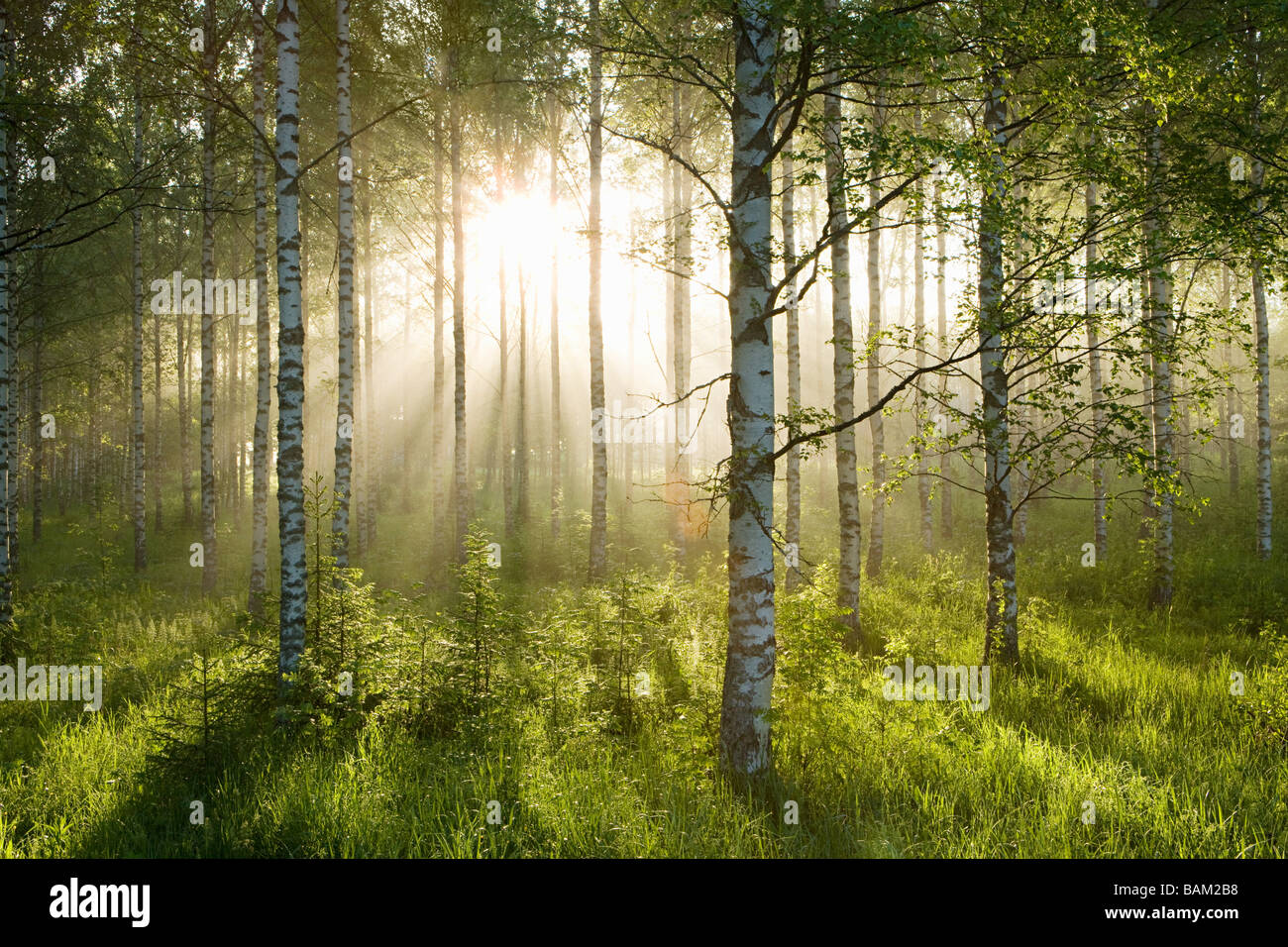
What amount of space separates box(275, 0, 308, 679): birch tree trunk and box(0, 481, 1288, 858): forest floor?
0.38m

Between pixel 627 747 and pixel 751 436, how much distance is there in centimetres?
300

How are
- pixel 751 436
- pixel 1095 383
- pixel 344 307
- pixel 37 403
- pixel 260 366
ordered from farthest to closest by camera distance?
pixel 37 403 < pixel 1095 383 < pixel 260 366 < pixel 344 307 < pixel 751 436

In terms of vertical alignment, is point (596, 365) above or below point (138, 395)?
above

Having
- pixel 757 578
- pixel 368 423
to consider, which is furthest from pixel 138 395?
pixel 757 578

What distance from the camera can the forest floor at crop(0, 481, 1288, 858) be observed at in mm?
4113

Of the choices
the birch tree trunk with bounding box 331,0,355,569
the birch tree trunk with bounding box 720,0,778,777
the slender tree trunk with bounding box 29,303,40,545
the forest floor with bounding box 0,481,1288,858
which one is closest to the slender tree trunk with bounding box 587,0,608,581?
the forest floor with bounding box 0,481,1288,858

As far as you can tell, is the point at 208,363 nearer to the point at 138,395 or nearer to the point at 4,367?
the point at 4,367

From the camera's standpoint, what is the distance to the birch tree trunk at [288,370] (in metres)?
6.64

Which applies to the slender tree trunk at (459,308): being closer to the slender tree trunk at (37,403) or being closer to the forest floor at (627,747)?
the forest floor at (627,747)

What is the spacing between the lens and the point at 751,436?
4.67 m

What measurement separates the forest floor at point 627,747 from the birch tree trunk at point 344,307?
2822mm

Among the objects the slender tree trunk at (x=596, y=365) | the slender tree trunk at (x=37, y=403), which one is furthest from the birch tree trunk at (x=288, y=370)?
the slender tree trunk at (x=37, y=403)

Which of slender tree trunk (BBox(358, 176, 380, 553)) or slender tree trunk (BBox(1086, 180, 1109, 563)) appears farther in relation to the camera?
slender tree trunk (BBox(358, 176, 380, 553))

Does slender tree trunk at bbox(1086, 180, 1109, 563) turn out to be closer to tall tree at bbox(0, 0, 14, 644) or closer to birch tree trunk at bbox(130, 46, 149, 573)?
tall tree at bbox(0, 0, 14, 644)
